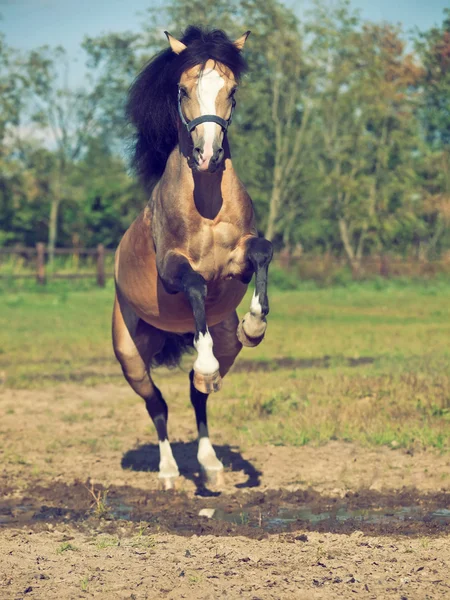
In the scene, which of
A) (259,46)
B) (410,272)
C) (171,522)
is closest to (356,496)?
(171,522)

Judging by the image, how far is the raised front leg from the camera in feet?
19.0

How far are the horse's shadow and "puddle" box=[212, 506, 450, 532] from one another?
80 centimetres

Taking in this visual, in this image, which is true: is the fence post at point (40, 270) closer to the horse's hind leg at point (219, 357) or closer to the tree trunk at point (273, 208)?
the tree trunk at point (273, 208)

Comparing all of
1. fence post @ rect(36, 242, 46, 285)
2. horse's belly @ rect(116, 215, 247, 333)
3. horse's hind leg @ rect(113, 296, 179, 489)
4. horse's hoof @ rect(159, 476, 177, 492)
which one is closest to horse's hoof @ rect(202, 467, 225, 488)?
horse's hoof @ rect(159, 476, 177, 492)

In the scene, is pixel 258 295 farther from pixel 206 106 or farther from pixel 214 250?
pixel 206 106

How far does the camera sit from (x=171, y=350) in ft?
25.5

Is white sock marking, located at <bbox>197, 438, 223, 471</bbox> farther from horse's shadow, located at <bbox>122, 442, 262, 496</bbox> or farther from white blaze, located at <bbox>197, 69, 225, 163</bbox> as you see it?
white blaze, located at <bbox>197, 69, 225, 163</bbox>

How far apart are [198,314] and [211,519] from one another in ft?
4.40

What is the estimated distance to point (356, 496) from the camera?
6.50m

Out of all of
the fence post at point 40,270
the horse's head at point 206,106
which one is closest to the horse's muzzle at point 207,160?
the horse's head at point 206,106

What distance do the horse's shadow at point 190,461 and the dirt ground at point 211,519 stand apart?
19 mm

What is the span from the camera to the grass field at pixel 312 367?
889 cm

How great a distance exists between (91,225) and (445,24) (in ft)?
71.9

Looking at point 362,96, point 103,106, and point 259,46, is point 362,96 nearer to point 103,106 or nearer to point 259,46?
point 259,46
